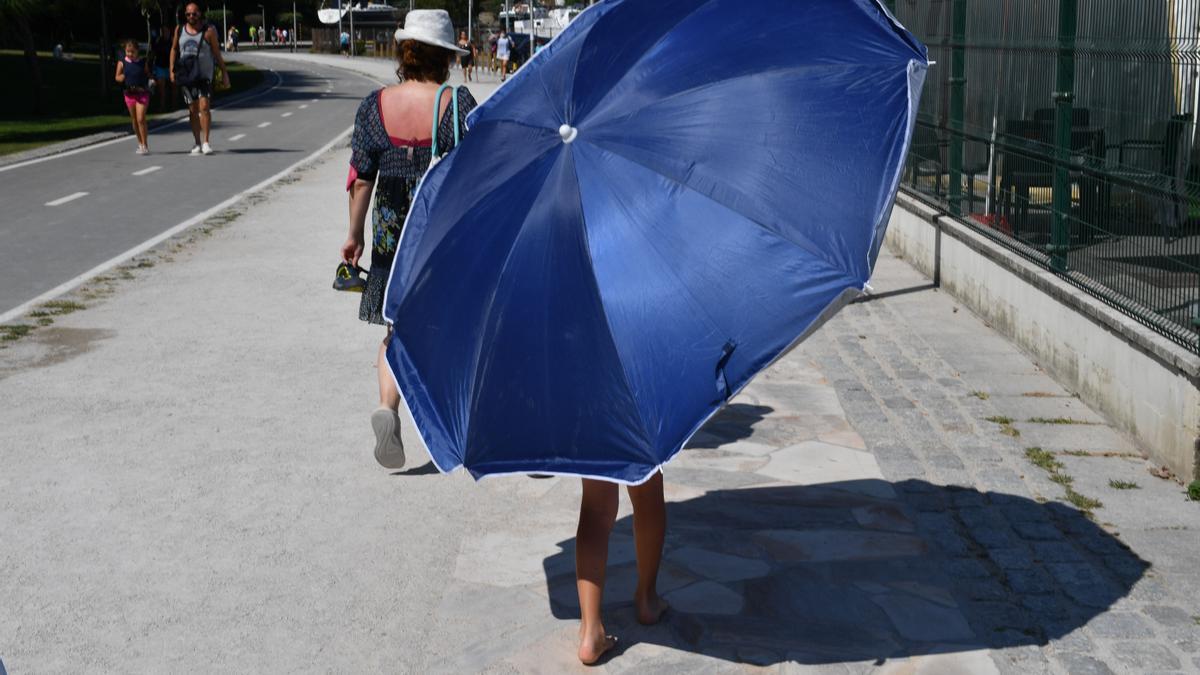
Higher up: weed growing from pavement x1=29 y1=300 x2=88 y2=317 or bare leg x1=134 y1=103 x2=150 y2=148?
bare leg x1=134 y1=103 x2=150 y2=148

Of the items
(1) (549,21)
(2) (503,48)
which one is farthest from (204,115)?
(1) (549,21)

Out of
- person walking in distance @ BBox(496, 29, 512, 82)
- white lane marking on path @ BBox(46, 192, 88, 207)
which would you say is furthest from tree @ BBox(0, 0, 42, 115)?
person walking in distance @ BBox(496, 29, 512, 82)

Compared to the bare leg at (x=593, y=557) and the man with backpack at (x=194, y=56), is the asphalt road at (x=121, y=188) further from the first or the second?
the bare leg at (x=593, y=557)

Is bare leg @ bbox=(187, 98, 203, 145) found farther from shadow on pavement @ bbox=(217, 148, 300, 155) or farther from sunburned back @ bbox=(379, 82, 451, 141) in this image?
sunburned back @ bbox=(379, 82, 451, 141)

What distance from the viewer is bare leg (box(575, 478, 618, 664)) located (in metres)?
4.46

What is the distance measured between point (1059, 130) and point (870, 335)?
1.78 metres

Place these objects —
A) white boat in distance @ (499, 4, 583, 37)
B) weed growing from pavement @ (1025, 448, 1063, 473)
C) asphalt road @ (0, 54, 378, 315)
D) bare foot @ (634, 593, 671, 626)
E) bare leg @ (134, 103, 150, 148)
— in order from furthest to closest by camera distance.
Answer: white boat in distance @ (499, 4, 583, 37), bare leg @ (134, 103, 150, 148), asphalt road @ (0, 54, 378, 315), weed growing from pavement @ (1025, 448, 1063, 473), bare foot @ (634, 593, 671, 626)

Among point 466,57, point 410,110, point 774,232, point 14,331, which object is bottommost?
point 14,331

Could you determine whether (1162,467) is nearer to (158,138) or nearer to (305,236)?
(305,236)

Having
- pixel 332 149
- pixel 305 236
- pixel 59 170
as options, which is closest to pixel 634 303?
pixel 305 236

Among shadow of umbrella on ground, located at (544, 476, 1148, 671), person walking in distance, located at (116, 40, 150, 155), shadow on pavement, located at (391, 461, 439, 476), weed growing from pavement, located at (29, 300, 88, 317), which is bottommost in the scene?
shadow of umbrella on ground, located at (544, 476, 1148, 671)

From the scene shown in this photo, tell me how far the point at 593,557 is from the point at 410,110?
2.36 metres

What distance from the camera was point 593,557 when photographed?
4457 millimetres

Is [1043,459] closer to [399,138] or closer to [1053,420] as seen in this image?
[1053,420]
